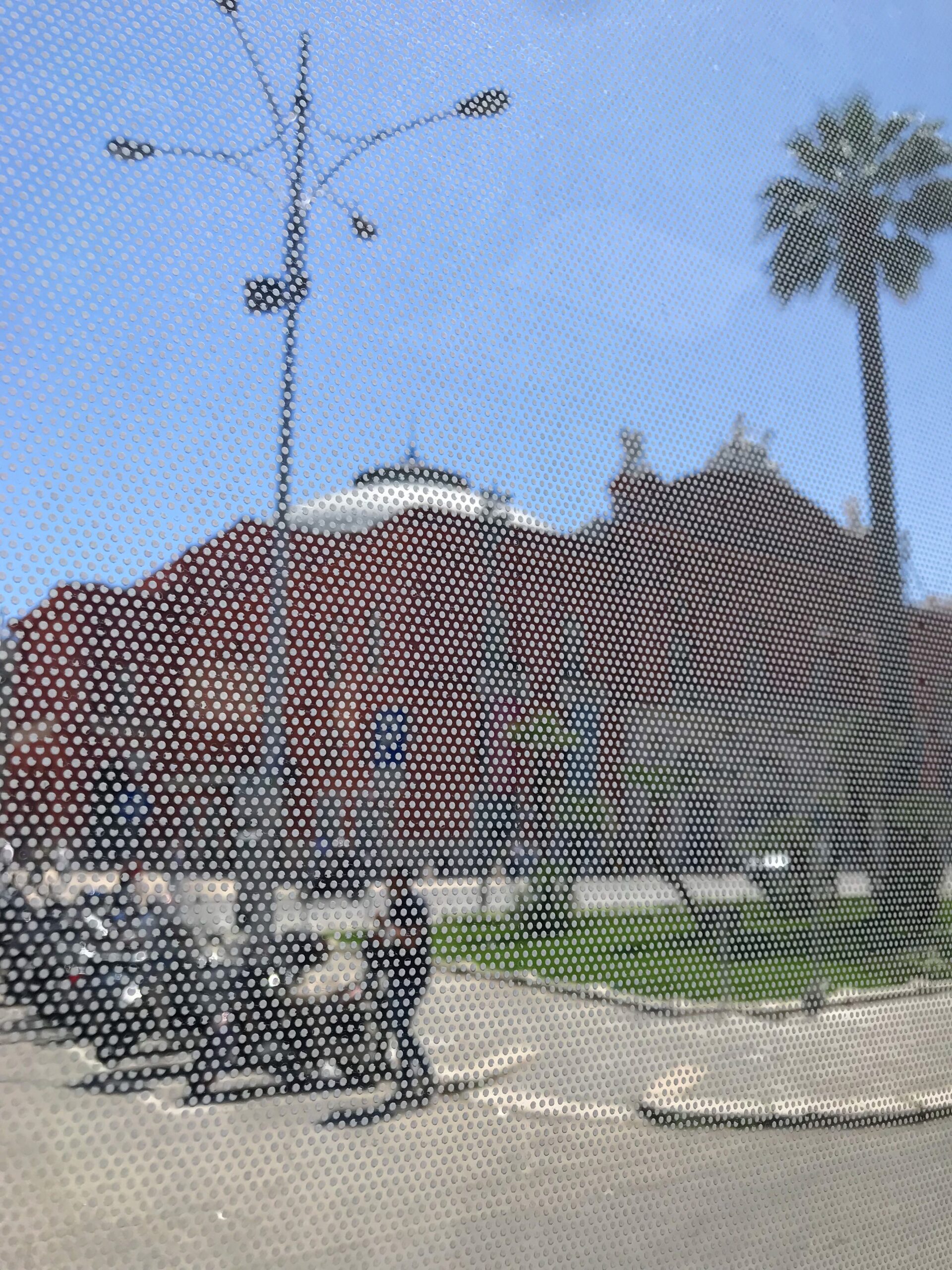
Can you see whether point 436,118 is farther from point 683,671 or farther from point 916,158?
point 916,158

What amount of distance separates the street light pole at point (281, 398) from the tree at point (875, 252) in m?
0.79

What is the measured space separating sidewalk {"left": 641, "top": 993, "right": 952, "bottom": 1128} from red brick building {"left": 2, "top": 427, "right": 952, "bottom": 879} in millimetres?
282

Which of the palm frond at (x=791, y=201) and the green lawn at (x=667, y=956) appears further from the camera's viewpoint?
the palm frond at (x=791, y=201)

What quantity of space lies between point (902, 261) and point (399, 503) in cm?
125

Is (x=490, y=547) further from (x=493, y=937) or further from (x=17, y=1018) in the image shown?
(x=17, y=1018)

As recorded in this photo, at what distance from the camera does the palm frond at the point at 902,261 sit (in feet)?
5.78

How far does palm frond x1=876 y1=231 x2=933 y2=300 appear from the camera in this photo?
1763 millimetres

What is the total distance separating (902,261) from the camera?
1812mm

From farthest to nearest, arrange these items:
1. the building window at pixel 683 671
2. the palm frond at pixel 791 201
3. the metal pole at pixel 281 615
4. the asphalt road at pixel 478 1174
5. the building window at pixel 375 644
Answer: the palm frond at pixel 791 201 → the building window at pixel 683 671 → the building window at pixel 375 644 → the metal pole at pixel 281 615 → the asphalt road at pixel 478 1174

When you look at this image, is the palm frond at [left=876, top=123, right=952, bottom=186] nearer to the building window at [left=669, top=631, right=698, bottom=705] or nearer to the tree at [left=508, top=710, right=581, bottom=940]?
the building window at [left=669, top=631, right=698, bottom=705]

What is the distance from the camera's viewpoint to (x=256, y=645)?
3.10 feet

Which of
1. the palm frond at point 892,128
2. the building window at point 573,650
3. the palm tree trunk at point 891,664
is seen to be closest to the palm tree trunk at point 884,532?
the palm tree trunk at point 891,664

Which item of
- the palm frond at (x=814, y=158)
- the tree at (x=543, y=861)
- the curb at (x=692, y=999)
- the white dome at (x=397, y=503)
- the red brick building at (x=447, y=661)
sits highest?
the palm frond at (x=814, y=158)

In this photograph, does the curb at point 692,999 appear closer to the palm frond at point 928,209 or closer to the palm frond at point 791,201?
the palm frond at point 791,201
